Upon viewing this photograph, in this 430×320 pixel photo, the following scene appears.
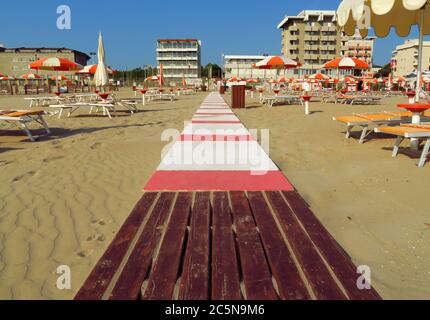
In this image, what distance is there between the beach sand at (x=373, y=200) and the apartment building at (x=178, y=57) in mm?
91792

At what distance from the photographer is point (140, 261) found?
78.2 inches

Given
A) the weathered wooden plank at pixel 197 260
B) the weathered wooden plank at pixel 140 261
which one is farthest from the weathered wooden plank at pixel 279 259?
the weathered wooden plank at pixel 140 261

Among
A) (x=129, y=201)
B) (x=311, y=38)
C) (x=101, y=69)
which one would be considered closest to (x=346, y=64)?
(x=101, y=69)

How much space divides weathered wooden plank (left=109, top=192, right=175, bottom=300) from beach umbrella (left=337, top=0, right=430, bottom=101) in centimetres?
481

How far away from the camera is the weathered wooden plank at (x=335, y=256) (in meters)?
1.74

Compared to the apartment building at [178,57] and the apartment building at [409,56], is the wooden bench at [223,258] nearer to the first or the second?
the apartment building at [178,57]

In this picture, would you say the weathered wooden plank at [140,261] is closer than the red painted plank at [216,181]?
Yes

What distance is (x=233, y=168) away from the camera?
4.47 m

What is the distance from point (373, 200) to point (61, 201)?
3395 millimetres

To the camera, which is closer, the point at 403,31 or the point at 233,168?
the point at 233,168

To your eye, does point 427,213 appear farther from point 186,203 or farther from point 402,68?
point 402,68

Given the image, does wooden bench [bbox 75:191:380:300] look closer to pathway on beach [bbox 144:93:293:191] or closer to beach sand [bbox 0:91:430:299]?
beach sand [bbox 0:91:430:299]

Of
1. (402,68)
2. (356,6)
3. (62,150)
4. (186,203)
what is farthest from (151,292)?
(402,68)
